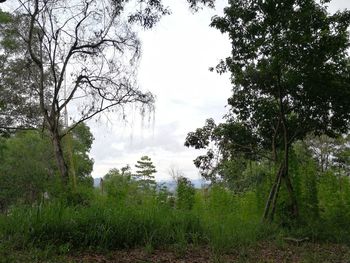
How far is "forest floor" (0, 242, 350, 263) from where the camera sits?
19.8ft

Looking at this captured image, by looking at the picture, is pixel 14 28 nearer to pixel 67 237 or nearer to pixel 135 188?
pixel 135 188

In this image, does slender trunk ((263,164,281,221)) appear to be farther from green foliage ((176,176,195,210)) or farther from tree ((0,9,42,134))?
tree ((0,9,42,134))

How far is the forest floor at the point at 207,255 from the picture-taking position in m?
6.04

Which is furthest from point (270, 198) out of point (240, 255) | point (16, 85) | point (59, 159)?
point (16, 85)

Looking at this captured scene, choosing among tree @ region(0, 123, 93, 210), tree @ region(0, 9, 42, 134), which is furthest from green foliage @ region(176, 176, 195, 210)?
tree @ region(0, 123, 93, 210)

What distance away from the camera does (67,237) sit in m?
6.81

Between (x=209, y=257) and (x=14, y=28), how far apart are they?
10.6 meters

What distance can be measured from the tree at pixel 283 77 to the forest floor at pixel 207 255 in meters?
2.41

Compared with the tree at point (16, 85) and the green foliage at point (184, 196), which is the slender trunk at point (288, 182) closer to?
the green foliage at point (184, 196)

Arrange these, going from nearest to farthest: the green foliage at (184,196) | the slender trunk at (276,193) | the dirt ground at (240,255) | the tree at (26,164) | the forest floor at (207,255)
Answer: the forest floor at (207,255) < the dirt ground at (240,255) < the slender trunk at (276,193) < the green foliage at (184,196) < the tree at (26,164)

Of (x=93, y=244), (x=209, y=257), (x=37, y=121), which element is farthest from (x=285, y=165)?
(x=37, y=121)

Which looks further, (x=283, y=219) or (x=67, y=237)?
(x=283, y=219)

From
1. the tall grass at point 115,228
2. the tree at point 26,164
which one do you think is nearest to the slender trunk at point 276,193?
the tall grass at point 115,228

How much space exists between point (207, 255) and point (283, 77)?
232 inches
